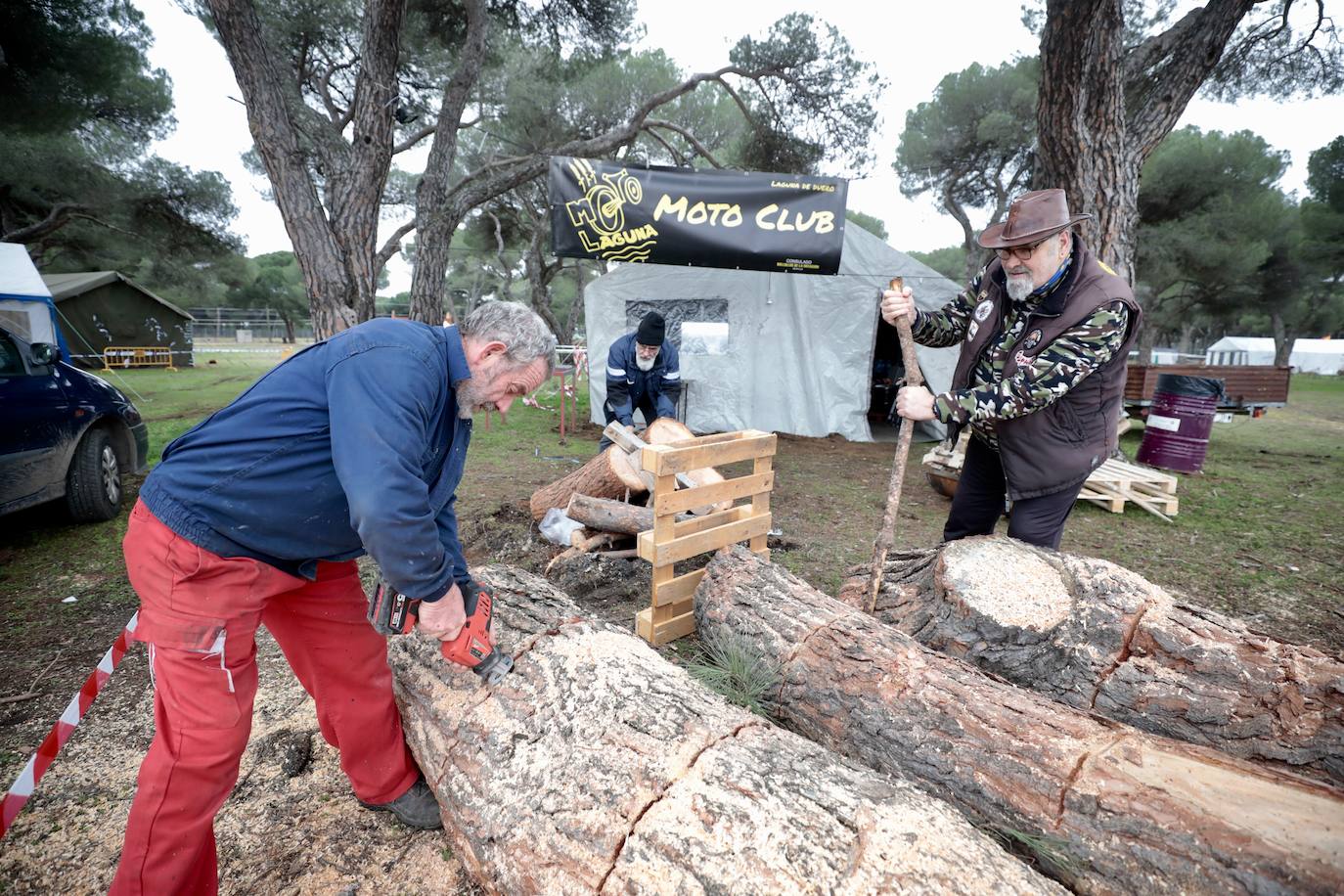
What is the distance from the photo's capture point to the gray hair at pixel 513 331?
1633 millimetres

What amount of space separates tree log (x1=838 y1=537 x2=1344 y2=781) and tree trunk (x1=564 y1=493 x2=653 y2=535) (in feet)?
5.79

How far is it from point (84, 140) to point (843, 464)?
17.3 metres

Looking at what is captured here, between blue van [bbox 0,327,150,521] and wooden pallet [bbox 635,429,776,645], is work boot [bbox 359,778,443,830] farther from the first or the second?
blue van [bbox 0,327,150,521]

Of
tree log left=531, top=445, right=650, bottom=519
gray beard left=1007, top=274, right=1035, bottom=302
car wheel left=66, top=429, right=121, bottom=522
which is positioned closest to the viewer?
gray beard left=1007, top=274, right=1035, bottom=302

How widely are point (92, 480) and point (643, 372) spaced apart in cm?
421

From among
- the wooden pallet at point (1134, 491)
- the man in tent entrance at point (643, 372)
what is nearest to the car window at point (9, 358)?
the man in tent entrance at point (643, 372)

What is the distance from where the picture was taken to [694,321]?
28.4 feet

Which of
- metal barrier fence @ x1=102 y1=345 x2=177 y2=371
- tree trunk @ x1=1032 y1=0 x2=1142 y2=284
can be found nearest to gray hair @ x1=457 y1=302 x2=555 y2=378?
tree trunk @ x1=1032 y1=0 x2=1142 y2=284

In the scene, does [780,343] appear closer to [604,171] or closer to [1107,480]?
[604,171]

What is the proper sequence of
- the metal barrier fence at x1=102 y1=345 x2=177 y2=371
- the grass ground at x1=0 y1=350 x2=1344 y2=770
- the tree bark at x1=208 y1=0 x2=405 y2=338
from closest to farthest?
1. the grass ground at x1=0 y1=350 x2=1344 y2=770
2. the tree bark at x1=208 y1=0 x2=405 y2=338
3. the metal barrier fence at x1=102 y1=345 x2=177 y2=371

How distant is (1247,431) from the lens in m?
10.2

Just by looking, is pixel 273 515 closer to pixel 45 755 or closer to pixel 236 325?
pixel 45 755

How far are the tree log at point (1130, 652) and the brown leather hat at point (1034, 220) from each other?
1.17 m

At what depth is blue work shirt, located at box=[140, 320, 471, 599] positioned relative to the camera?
1.40 meters
